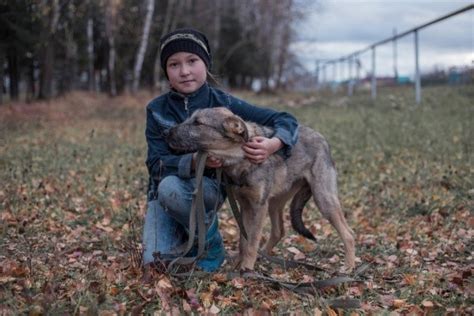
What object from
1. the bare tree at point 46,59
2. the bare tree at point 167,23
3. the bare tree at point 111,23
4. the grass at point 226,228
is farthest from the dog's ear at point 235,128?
the bare tree at point 167,23

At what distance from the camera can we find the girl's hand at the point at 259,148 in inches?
193

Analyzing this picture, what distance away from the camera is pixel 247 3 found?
143 feet

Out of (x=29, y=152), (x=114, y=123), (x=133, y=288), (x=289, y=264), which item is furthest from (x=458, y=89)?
(x=133, y=288)

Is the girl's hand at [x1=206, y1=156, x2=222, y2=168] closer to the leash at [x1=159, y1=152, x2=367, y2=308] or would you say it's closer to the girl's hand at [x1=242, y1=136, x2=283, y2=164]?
the leash at [x1=159, y1=152, x2=367, y2=308]

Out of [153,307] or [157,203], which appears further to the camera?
[157,203]

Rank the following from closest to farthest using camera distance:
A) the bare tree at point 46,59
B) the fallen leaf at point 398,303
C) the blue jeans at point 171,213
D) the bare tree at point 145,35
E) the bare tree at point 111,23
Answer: the fallen leaf at point 398,303 < the blue jeans at point 171,213 < the bare tree at point 46,59 < the bare tree at point 111,23 < the bare tree at point 145,35

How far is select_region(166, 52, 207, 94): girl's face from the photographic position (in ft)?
16.3

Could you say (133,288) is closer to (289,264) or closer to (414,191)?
(289,264)

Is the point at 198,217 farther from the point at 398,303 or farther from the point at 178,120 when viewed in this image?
the point at 398,303

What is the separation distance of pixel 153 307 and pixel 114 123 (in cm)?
1515

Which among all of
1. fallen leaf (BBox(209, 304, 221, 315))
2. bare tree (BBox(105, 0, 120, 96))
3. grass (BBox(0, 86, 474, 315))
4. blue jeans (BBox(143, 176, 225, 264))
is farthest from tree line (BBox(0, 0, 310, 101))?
fallen leaf (BBox(209, 304, 221, 315))

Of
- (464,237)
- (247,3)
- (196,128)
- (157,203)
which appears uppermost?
(247,3)

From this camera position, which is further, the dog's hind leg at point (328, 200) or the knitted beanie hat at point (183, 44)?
the dog's hind leg at point (328, 200)

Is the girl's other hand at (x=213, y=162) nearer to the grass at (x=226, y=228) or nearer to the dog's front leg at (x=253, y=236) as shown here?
the dog's front leg at (x=253, y=236)
